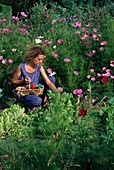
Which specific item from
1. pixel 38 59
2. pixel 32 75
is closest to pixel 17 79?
pixel 32 75

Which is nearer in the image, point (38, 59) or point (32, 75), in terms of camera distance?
point (38, 59)

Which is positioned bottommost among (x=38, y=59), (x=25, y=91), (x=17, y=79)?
(x=25, y=91)

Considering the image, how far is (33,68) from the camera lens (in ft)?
22.4

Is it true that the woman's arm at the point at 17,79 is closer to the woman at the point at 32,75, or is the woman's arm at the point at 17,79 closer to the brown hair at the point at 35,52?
the woman at the point at 32,75

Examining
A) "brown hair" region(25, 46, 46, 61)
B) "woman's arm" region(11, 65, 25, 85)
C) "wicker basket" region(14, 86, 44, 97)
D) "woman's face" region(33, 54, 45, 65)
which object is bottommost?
"wicker basket" region(14, 86, 44, 97)

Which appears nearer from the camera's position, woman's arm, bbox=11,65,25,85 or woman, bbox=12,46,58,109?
woman, bbox=12,46,58,109

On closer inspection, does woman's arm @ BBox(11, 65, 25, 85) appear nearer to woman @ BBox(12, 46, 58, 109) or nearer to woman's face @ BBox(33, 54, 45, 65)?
woman @ BBox(12, 46, 58, 109)

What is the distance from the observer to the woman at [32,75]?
6555 mm

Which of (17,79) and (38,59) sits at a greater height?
(38,59)

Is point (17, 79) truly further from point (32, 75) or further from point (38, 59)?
point (38, 59)

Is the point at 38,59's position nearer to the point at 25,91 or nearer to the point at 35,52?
the point at 35,52

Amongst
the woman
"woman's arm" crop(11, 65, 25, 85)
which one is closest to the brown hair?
the woman

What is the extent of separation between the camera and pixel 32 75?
6.81 metres

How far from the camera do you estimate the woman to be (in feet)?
21.5
